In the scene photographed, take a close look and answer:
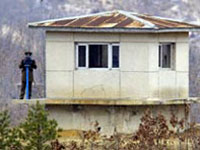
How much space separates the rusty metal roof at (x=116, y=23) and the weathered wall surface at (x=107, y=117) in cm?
208

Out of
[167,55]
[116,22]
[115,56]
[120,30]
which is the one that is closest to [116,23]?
[116,22]

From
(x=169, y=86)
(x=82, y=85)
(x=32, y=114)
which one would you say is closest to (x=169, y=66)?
(x=169, y=86)

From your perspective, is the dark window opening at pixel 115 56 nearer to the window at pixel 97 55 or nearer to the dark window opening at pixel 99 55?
the window at pixel 97 55

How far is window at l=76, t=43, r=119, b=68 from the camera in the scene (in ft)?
78.9

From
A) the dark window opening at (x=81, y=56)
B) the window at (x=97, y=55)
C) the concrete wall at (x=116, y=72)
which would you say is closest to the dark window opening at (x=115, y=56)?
the window at (x=97, y=55)

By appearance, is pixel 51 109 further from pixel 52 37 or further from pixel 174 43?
pixel 174 43

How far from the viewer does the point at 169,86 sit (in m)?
24.4

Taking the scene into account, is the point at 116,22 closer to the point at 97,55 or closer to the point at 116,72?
the point at 97,55

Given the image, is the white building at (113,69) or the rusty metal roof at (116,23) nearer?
the rusty metal roof at (116,23)

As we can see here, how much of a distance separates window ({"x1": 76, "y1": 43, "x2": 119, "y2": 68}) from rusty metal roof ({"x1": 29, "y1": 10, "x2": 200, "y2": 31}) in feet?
1.80

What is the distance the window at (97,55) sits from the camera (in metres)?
24.0

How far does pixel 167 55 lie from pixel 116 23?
1.62 meters

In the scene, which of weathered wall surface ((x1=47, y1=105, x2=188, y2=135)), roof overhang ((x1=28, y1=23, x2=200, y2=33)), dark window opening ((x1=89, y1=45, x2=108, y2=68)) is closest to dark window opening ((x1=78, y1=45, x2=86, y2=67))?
dark window opening ((x1=89, y1=45, x2=108, y2=68))

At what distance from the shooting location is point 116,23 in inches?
947
